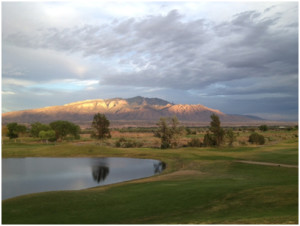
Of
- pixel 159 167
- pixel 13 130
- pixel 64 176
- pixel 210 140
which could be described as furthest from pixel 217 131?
pixel 13 130

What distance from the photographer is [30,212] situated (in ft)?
55.6

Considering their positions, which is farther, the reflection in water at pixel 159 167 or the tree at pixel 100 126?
the tree at pixel 100 126

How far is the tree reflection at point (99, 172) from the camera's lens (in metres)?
35.6

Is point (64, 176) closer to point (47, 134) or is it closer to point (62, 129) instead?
point (47, 134)

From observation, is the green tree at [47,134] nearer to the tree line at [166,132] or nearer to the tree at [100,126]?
the tree line at [166,132]

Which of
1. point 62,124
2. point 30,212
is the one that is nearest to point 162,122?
point 62,124

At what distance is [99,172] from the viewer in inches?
1577

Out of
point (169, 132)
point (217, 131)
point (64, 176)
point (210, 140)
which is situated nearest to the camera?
point (64, 176)

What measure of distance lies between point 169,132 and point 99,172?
32.6m

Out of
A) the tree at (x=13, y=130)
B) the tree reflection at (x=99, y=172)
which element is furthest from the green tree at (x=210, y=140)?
the tree at (x=13, y=130)

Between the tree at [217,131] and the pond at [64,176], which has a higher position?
the tree at [217,131]

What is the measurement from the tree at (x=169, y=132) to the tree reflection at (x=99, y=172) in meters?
28.1

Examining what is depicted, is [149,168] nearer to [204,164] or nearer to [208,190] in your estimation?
[204,164]

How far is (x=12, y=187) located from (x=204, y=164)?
2602 centimetres
